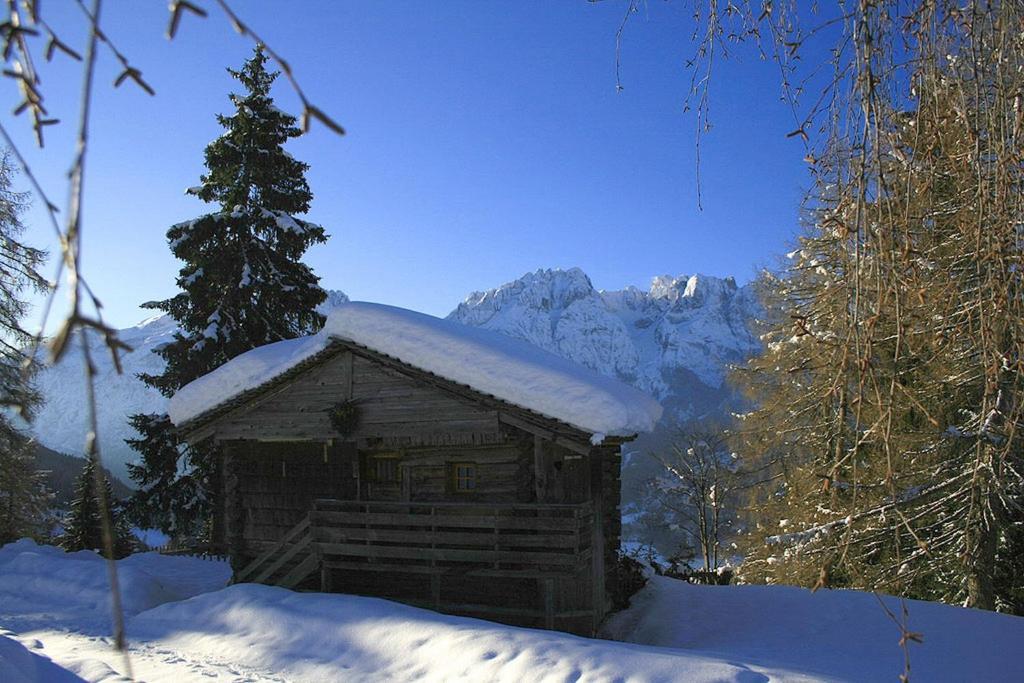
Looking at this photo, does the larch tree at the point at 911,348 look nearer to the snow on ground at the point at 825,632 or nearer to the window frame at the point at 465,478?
the snow on ground at the point at 825,632

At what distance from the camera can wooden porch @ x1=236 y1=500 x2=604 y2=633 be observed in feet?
34.3

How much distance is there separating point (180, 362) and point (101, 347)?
19069 mm

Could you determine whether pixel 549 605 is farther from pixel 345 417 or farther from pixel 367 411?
pixel 345 417

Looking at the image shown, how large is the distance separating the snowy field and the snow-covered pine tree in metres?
5.20

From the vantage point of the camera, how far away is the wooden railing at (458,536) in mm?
10344

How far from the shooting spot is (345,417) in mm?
12070

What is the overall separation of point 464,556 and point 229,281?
11.5 meters

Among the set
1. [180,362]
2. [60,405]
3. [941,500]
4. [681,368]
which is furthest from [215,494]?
[681,368]

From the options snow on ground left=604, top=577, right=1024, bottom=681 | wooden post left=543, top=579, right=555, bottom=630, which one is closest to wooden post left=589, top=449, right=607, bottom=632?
→ snow on ground left=604, top=577, right=1024, bottom=681

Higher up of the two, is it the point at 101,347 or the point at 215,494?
the point at 101,347

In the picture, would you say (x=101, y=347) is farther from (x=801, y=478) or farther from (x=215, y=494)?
(x=215, y=494)

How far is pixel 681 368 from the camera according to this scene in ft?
627

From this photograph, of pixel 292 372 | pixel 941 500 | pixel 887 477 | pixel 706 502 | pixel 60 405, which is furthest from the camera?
pixel 60 405

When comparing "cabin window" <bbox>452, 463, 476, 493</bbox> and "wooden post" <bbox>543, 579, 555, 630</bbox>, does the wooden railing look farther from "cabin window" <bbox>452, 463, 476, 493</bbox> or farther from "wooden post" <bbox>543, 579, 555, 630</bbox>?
"cabin window" <bbox>452, 463, 476, 493</bbox>
